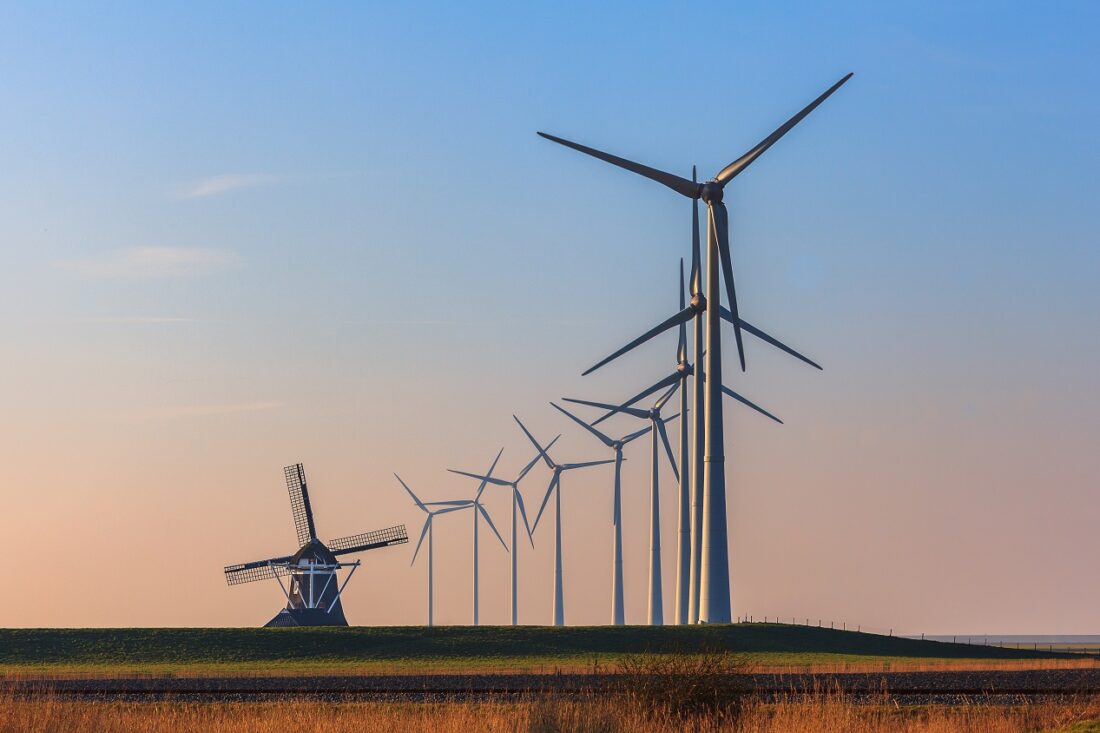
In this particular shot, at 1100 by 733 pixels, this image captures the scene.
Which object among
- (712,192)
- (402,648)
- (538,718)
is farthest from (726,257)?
(538,718)

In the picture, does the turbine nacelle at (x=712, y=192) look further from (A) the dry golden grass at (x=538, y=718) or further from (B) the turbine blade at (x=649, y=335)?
(A) the dry golden grass at (x=538, y=718)

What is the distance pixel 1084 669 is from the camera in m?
76.1

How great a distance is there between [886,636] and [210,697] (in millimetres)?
67882

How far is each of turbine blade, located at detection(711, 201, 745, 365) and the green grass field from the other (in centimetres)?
1770

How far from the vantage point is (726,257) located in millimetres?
101812

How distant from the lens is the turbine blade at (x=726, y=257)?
96.9m

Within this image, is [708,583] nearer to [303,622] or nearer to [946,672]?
[946,672]

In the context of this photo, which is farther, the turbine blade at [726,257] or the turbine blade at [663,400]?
the turbine blade at [663,400]

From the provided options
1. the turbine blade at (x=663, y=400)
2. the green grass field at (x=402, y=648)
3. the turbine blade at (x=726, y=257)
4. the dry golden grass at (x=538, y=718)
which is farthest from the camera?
the turbine blade at (x=663, y=400)

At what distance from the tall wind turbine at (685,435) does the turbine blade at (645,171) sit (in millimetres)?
7949

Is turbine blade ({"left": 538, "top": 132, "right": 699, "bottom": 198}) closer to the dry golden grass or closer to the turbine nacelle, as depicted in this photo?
the turbine nacelle

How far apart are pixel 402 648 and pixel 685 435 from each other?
126 feet

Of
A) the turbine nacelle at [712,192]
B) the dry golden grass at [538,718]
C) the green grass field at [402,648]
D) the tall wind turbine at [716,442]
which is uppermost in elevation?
the turbine nacelle at [712,192]

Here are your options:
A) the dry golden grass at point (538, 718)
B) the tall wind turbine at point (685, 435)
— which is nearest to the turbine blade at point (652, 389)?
the tall wind turbine at point (685, 435)
